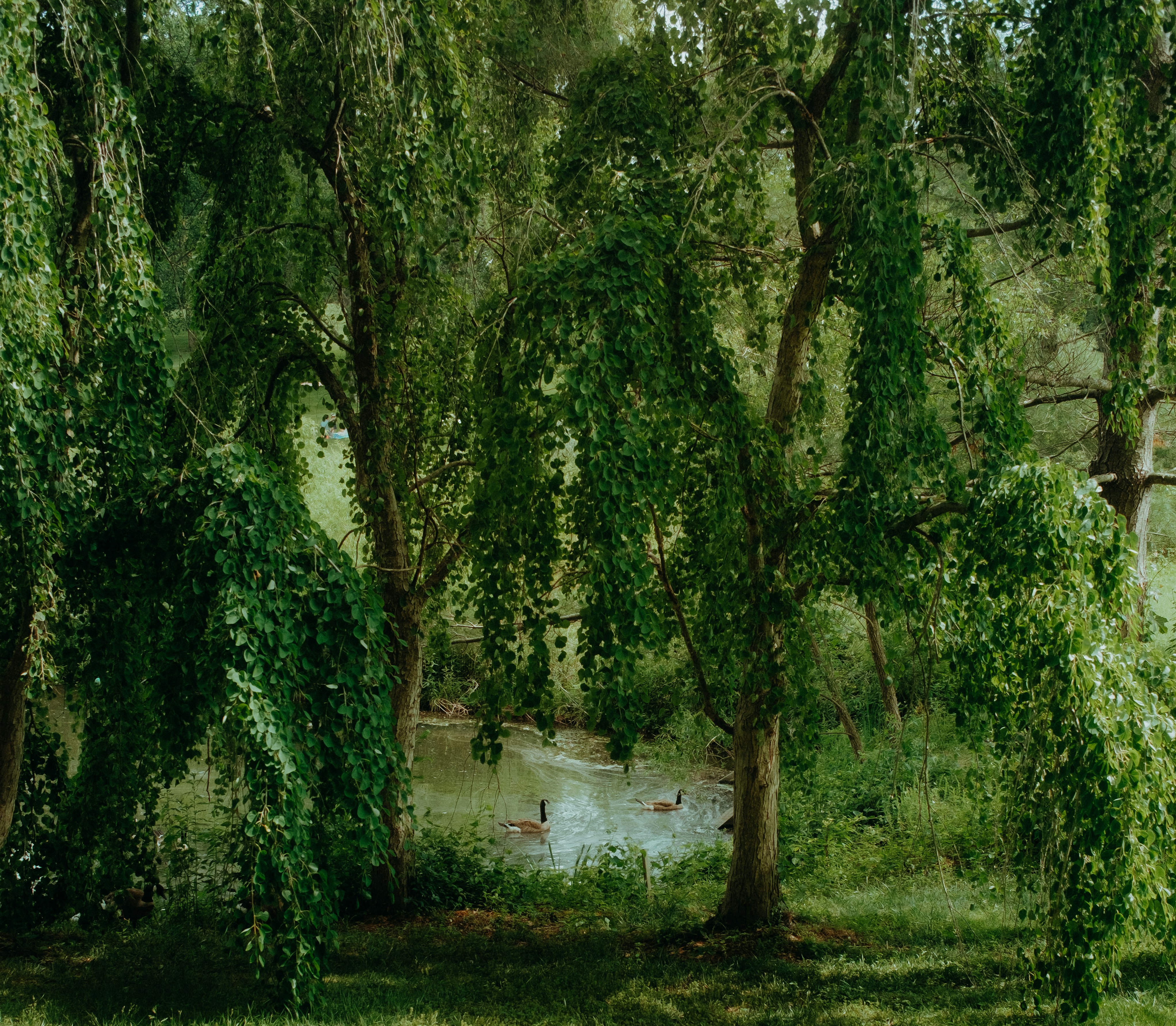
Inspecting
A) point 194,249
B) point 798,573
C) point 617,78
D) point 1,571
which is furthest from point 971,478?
point 194,249

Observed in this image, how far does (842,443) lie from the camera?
18.0 feet

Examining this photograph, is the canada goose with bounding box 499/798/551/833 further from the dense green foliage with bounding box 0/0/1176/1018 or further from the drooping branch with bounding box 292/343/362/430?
the drooping branch with bounding box 292/343/362/430

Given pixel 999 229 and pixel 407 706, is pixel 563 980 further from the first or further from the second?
pixel 999 229

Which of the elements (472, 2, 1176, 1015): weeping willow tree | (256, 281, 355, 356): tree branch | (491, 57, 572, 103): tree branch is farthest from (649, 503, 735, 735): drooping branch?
(491, 57, 572, 103): tree branch

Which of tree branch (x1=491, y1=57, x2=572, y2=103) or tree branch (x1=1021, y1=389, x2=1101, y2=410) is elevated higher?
tree branch (x1=491, y1=57, x2=572, y2=103)

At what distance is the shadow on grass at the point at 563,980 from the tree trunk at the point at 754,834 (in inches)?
6.8

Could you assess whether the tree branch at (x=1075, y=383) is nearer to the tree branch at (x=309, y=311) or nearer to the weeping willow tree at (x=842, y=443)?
the weeping willow tree at (x=842, y=443)

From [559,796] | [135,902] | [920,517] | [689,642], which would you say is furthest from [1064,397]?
[559,796]

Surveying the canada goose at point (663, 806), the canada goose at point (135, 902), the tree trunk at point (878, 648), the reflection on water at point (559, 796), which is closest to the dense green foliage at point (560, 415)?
the canada goose at point (135, 902)

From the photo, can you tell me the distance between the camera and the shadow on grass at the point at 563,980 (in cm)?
500

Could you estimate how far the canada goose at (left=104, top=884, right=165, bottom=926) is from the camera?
22.4 feet

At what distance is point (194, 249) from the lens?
7793 millimetres

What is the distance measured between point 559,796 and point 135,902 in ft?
21.1

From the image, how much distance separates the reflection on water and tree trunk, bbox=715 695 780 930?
2758 millimetres
